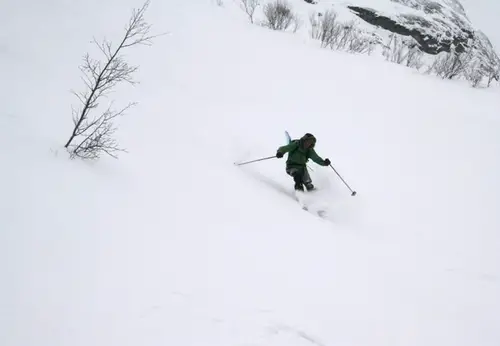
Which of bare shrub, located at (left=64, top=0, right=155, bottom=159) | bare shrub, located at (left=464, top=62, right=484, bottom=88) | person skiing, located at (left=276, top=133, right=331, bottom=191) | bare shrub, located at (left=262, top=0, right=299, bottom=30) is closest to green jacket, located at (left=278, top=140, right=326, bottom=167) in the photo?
person skiing, located at (left=276, top=133, right=331, bottom=191)

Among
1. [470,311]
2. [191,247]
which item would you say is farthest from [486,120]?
[191,247]

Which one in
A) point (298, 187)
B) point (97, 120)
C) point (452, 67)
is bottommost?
point (298, 187)

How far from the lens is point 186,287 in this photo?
2535mm

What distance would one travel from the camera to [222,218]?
3.96 meters

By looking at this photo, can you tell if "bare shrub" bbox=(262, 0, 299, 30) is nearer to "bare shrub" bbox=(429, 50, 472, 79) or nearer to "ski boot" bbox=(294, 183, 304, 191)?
"bare shrub" bbox=(429, 50, 472, 79)

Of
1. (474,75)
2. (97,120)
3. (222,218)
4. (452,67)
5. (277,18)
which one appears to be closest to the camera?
(222,218)

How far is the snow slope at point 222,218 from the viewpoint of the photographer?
2262 millimetres

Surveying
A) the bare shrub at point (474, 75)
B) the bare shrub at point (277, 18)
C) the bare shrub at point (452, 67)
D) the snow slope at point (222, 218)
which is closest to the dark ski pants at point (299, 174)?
the snow slope at point (222, 218)

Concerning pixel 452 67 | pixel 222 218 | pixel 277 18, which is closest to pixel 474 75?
pixel 452 67

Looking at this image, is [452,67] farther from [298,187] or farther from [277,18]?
[298,187]

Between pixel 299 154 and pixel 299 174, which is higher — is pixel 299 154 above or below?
above

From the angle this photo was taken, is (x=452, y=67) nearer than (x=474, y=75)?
No

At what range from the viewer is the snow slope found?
2262mm

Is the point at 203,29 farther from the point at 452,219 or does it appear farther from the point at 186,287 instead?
the point at 186,287
